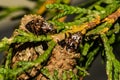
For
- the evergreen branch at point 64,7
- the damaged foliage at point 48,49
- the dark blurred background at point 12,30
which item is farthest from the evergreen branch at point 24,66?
the dark blurred background at point 12,30

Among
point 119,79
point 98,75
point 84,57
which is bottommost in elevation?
point 119,79

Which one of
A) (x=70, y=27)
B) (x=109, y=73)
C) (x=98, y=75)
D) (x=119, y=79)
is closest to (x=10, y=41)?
(x=70, y=27)

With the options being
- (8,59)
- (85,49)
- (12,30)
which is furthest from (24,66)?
(12,30)

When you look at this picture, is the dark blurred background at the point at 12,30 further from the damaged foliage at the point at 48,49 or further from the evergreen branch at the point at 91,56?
the damaged foliage at the point at 48,49

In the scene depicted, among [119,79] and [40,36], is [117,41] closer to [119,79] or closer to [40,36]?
[119,79]

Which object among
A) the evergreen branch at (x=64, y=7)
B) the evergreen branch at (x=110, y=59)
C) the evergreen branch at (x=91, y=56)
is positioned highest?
the evergreen branch at (x=64, y=7)

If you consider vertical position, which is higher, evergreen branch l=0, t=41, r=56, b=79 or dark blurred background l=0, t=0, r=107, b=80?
dark blurred background l=0, t=0, r=107, b=80

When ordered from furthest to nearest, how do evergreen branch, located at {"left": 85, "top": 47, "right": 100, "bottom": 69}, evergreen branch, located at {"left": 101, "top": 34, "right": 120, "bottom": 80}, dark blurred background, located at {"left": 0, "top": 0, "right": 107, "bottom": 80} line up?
dark blurred background, located at {"left": 0, "top": 0, "right": 107, "bottom": 80}, evergreen branch, located at {"left": 85, "top": 47, "right": 100, "bottom": 69}, evergreen branch, located at {"left": 101, "top": 34, "right": 120, "bottom": 80}

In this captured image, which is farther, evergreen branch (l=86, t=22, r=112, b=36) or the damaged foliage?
evergreen branch (l=86, t=22, r=112, b=36)

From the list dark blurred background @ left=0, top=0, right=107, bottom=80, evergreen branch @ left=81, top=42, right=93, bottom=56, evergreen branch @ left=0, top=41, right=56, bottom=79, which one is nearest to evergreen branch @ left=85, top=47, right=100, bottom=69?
evergreen branch @ left=81, top=42, right=93, bottom=56

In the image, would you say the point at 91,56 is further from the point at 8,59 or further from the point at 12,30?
the point at 12,30

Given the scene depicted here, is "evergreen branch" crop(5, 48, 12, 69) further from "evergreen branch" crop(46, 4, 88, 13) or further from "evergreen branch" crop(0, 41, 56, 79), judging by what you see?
"evergreen branch" crop(46, 4, 88, 13)
